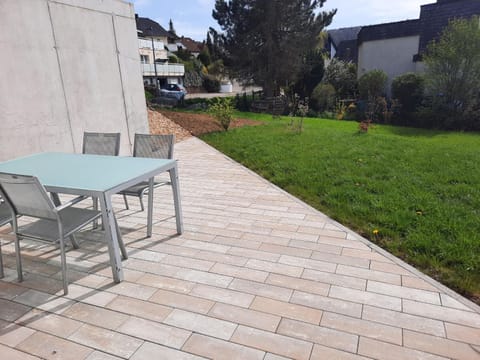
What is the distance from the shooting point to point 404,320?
2.18 meters

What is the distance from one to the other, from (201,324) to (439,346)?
142 centimetres

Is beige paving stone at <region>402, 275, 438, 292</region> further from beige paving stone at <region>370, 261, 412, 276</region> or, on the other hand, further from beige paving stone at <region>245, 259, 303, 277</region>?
beige paving stone at <region>245, 259, 303, 277</region>

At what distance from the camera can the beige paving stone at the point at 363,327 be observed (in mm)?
2033

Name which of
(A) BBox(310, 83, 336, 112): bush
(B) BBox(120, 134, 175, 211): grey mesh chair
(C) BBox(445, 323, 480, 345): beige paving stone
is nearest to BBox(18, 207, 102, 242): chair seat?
(B) BBox(120, 134, 175, 211): grey mesh chair

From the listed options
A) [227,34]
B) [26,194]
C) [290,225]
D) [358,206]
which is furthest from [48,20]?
[227,34]

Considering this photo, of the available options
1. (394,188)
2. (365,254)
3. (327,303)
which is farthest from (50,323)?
(394,188)

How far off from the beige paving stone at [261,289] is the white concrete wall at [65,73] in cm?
427

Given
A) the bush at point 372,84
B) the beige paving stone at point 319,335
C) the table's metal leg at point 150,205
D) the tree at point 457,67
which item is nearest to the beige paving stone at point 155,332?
the beige paving stone at point 319,335

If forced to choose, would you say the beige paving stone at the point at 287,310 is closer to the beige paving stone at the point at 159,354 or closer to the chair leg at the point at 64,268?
the beige paving stone at the point at 159,354

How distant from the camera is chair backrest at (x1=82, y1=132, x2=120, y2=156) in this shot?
399 centimetres

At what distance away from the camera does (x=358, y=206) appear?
4094mm

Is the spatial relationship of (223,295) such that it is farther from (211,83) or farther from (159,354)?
(211,83)

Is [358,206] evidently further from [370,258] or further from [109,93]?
[109,93]

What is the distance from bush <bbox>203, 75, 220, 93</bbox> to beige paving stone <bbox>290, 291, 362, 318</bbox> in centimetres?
3631
